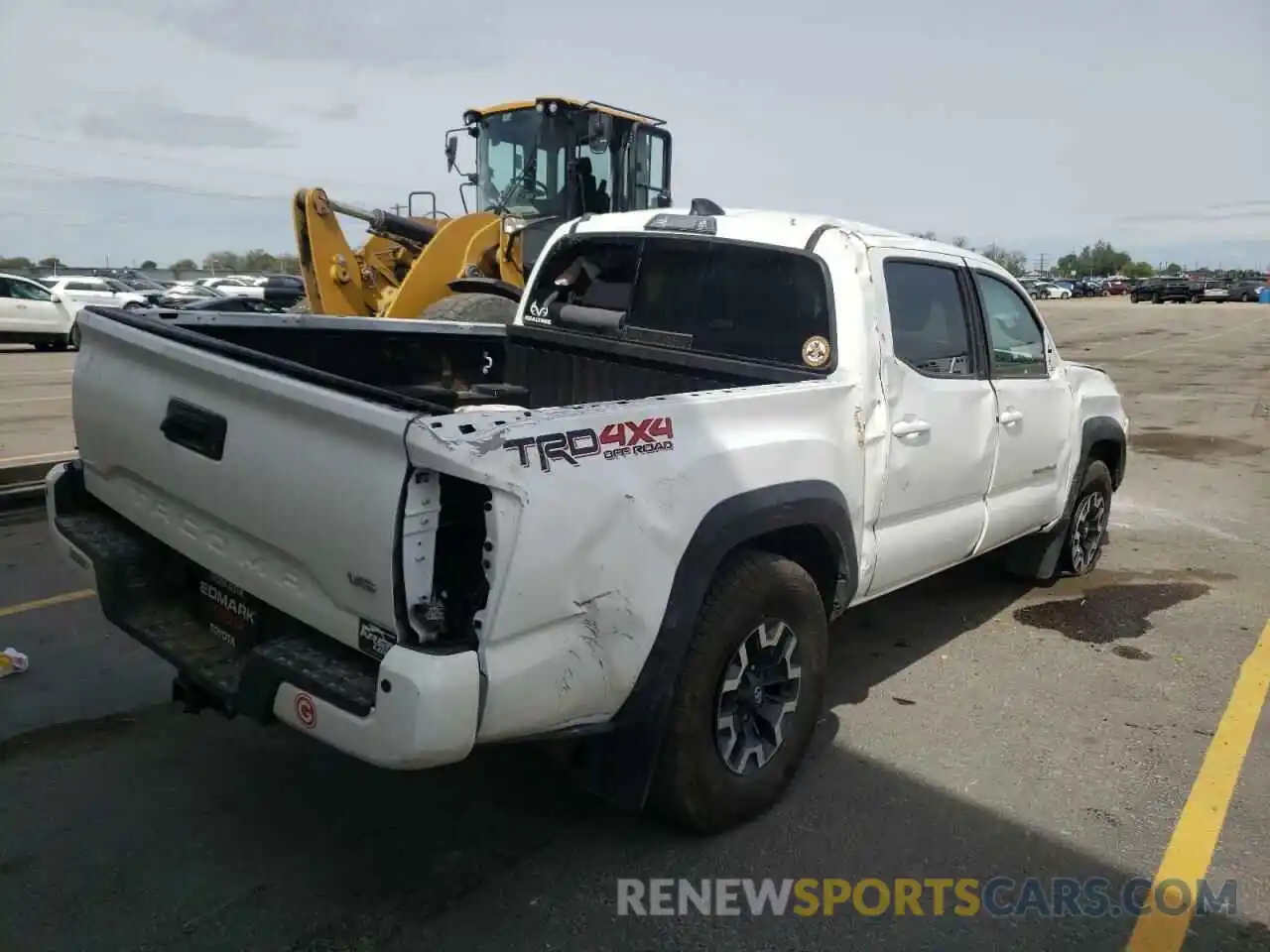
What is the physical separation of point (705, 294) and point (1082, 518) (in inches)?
121

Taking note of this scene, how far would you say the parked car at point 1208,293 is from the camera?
5769 centimetres

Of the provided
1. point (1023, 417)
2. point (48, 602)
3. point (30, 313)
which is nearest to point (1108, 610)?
point (1023, 417)

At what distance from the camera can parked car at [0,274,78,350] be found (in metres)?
20.0

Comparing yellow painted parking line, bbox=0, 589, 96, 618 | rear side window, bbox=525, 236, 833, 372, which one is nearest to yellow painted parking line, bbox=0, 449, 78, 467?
yellow painted parking line, bbox=0, 589, 96, 618

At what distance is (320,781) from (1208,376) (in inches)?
782

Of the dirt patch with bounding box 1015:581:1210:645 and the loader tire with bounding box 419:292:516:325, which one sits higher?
the loader tire with bounding box 419:292:516:325

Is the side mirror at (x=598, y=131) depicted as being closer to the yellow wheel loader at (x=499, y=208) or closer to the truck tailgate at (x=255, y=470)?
the yellow wheel loader at (x=499, y=208)

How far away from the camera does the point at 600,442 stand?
2680 millimetres

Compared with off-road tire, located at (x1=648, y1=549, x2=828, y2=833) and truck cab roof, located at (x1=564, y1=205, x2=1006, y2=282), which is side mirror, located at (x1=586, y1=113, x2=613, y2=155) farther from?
off-road tire, located at (x1=648, y1=549, x2=828, y2=833)

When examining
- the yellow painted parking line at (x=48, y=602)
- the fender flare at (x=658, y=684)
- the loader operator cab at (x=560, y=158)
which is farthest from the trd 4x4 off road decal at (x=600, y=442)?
the loader operator cab at (x=560, y=158)

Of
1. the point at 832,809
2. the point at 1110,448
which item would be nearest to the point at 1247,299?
the point at 1110,448

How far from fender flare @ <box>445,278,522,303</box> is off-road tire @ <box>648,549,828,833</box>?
6.39 m

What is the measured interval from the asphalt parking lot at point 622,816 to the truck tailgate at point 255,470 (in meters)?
0.86

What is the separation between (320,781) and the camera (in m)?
3.59
